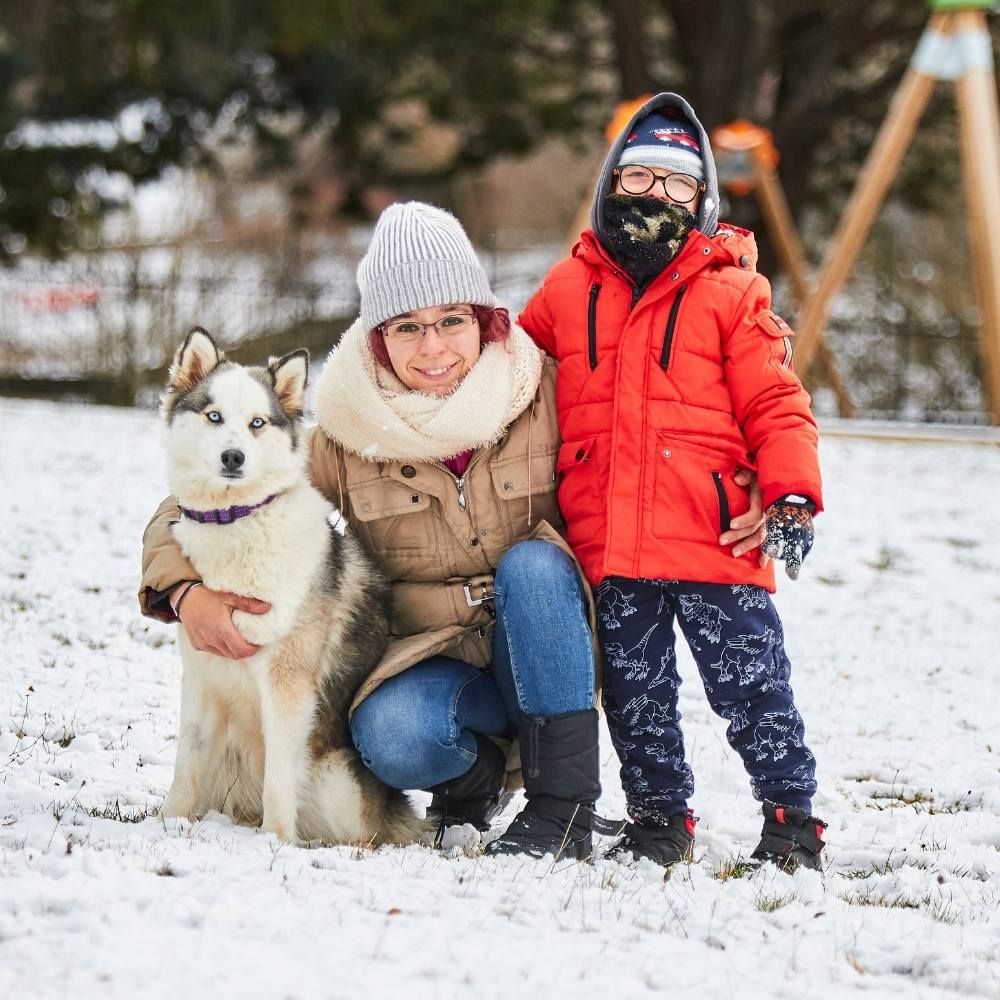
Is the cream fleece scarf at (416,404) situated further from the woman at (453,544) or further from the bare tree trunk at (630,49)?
the bare tree trunk at (630,49)

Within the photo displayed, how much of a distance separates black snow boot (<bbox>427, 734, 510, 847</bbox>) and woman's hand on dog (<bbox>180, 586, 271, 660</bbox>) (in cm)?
67

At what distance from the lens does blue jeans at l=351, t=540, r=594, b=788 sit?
2.76 m

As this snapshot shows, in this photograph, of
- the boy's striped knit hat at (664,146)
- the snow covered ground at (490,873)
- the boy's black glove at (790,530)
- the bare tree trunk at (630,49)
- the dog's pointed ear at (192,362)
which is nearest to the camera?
the snow covered ground at (490,873)

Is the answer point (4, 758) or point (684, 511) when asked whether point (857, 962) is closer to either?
point (684, 511)

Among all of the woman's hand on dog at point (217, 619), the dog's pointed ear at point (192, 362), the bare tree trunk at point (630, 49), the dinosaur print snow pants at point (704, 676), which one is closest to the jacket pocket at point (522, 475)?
the dinosaur print snow pants at point (704, 676)

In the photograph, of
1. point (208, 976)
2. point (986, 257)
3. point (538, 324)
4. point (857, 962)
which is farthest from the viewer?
point (986, 257)

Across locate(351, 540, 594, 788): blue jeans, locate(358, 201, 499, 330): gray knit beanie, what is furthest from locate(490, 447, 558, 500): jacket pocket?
locate(358, 201, 499, 330): gray knit beanie

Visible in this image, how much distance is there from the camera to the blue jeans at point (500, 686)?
2.76m

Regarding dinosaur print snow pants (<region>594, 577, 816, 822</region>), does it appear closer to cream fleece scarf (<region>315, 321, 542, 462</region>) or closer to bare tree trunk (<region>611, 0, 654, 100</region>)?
cream fleece scarf (<region>315, 321, 542, 462</region>)

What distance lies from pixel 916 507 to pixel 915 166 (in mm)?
7573

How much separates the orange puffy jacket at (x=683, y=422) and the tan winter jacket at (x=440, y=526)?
10 centimetres

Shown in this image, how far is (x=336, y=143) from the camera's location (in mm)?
13383

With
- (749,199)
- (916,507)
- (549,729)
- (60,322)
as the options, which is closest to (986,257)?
(916,507)

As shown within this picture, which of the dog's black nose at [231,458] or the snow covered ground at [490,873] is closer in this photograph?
the snow covered ground at [490,873]
